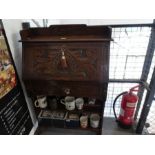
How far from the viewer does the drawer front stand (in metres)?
1.06

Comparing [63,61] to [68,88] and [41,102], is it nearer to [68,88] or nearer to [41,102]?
[68,88]

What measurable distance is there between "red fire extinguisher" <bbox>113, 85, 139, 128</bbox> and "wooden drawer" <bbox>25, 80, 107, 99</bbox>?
40 centimetres

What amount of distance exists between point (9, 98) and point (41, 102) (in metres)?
0.31

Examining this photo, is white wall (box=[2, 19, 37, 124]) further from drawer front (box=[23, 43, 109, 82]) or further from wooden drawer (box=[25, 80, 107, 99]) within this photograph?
wooden drawer (box=[25, 80, 107, 99])

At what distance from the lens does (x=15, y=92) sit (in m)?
1.17

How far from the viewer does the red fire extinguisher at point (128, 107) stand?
1.39 meters

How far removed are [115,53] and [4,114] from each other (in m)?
1.14

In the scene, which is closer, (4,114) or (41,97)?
(4,114)

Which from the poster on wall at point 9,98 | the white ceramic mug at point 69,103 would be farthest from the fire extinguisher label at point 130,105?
the poster on wall at point 9,98

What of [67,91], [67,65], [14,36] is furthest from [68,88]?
[14,36]

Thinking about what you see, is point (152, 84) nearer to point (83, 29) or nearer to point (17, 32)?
point (83, 29)

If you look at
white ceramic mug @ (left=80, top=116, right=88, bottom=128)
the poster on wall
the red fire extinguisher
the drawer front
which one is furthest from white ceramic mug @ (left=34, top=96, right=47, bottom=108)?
the red fire extinguisher

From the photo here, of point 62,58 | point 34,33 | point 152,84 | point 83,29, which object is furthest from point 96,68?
point 34,33

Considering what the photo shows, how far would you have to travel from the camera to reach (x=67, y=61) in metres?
1.10
